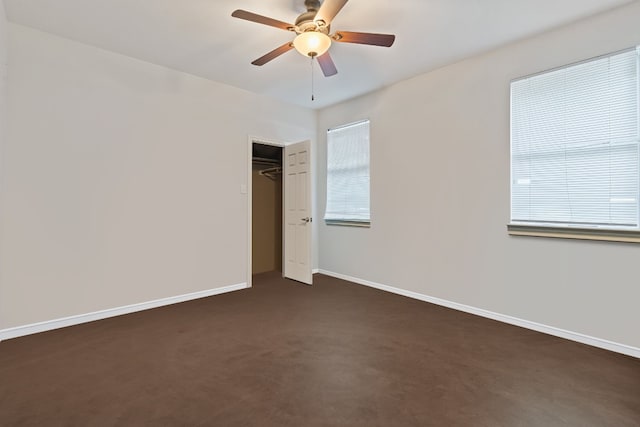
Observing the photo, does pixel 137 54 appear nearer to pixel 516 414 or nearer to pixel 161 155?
pixel 161 155

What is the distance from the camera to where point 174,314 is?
3207 millimetres

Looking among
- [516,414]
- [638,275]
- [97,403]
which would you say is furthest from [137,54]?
[638,275]

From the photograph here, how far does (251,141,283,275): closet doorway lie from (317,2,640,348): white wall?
1494mm

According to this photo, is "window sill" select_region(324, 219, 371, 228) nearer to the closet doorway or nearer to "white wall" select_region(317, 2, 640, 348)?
"white wall" select_region(317, 2, 640, 348)

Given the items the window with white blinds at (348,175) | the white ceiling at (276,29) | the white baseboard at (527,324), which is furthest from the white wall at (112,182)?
the white baseboard at (527,324)

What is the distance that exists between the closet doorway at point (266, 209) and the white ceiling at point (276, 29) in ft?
6.09

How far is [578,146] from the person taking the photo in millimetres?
2561

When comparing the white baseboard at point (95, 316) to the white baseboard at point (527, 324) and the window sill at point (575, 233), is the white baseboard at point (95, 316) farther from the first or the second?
the window sill at point (575, 233)

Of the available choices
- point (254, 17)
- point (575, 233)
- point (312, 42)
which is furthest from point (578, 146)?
point (254, 17)

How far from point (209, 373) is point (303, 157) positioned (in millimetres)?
3021

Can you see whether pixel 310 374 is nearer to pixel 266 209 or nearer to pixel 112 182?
pixel 112 182

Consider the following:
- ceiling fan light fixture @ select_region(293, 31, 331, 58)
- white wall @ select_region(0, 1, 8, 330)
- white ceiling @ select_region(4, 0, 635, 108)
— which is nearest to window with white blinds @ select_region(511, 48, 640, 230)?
white ceiling @ select_region(4, 0, 635, 108)

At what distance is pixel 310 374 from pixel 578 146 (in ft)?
9.24

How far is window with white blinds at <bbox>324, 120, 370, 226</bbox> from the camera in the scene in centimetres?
434
